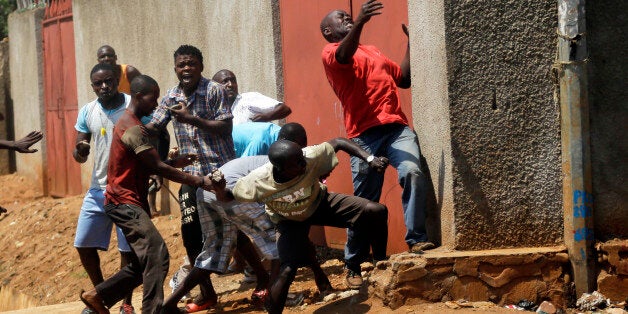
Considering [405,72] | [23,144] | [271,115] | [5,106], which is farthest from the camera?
[5,106]

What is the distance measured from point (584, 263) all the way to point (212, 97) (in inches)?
103

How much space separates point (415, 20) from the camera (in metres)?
6.41

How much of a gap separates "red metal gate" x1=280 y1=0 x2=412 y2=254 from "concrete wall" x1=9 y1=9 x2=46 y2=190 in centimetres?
748

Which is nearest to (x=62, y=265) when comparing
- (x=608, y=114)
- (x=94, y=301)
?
(x=94, y=301)

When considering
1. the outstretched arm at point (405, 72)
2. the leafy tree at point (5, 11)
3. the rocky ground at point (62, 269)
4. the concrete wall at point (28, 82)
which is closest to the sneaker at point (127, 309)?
the rocky ground at point (62, 269)

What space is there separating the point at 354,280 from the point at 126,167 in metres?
1.60

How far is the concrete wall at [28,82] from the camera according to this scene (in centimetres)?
1552

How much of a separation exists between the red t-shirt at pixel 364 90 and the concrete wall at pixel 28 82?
32.3ft

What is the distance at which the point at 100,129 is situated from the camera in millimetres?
7500

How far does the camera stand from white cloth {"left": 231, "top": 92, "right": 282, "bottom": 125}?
7727mm

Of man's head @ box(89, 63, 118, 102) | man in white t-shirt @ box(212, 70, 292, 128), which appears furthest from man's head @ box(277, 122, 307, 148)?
man's head @ box(89, 63, 118, 102)

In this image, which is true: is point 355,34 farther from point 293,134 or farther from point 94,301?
point 94,301

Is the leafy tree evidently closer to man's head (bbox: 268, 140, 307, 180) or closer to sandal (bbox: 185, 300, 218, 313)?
sandal (bbox: 185, 300, 218, 313)

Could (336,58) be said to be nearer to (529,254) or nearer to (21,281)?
(529,254)
